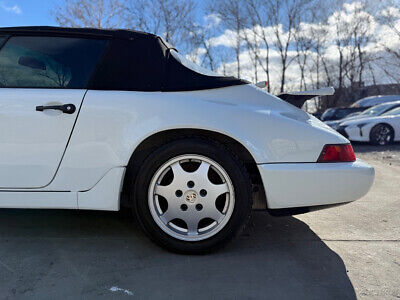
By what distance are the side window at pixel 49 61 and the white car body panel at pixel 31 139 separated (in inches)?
6.3

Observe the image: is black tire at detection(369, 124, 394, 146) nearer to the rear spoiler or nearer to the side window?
the rear spoiler

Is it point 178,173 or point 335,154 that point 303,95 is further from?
point 178,173

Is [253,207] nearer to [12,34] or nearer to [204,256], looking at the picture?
[204,256]

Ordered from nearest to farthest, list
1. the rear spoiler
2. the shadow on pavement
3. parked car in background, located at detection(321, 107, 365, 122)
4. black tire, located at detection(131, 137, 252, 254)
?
the shadow on pavement < black tire, located at detection(131, 137, 252, 254) < the rear spoiler < parked car in background, located at detection(321, 107, 365, 122)

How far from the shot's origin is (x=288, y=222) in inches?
112

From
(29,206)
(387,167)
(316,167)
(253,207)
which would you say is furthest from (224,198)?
(387,167)

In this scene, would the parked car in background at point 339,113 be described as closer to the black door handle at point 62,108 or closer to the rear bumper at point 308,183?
the rear bumper at point 308,183

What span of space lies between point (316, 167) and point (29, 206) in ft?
6.17

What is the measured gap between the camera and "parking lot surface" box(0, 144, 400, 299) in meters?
1.74

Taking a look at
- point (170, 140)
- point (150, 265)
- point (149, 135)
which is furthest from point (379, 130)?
point (150, 265)

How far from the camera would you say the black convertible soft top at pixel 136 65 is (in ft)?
7.17

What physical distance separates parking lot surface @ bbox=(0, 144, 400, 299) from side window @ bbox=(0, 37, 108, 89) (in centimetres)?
112

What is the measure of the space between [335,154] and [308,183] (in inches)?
10.7

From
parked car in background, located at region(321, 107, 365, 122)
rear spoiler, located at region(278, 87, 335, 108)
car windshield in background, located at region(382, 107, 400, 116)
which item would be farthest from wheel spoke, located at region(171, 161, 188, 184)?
parked car in background, located at region(321, 107, 365, 122)
